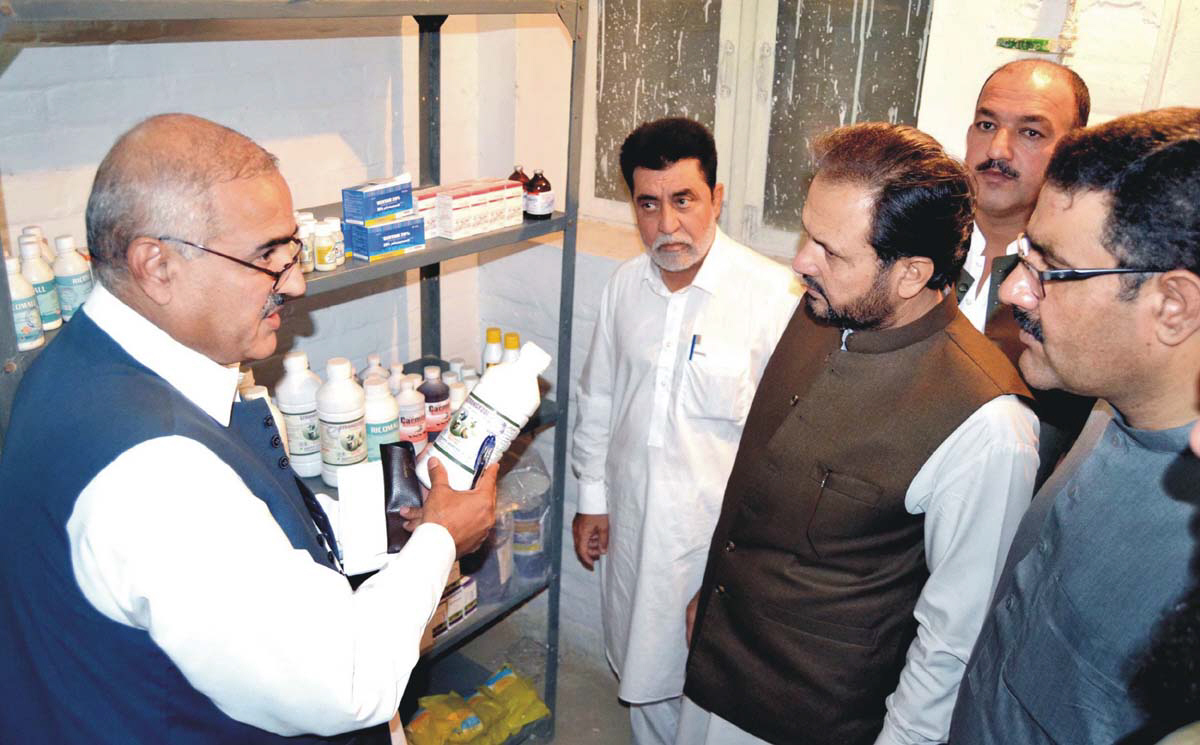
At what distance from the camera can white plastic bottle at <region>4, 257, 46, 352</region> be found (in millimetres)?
1488

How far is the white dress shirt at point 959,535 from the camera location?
1531 mm

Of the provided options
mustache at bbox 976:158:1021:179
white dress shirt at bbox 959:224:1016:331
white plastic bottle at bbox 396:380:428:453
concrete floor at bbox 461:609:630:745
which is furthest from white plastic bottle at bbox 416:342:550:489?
concrete floor at bbox 461:609:630:745

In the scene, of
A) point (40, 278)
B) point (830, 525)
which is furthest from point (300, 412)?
point (830, 525)

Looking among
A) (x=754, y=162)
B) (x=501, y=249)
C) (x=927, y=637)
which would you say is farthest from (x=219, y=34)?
(x=927, y=637)

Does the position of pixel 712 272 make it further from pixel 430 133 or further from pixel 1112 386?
pixel 1112 386

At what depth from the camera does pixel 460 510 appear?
1615 millimetres

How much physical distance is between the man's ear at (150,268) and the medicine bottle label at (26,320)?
376mm

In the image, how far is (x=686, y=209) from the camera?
221 centimetres

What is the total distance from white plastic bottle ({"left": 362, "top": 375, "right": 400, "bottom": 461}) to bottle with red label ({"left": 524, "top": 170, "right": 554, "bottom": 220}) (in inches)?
24.1

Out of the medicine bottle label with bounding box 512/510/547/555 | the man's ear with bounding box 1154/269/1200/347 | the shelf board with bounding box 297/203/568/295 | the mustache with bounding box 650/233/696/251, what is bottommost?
the medicine bottle label with bounding box 512/510/547/555

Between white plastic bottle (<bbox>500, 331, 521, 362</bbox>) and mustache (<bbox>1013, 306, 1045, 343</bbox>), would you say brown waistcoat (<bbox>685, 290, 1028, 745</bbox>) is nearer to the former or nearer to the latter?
mustache (<bbox>1013, 306, 1045, 343</bbox>)

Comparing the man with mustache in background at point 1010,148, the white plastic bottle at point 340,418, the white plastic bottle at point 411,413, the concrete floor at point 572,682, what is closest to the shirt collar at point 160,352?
the white plastic bottle at point 340,418

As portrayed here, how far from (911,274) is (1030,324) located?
1.18ft

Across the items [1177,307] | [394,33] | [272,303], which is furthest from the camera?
[394,33]
